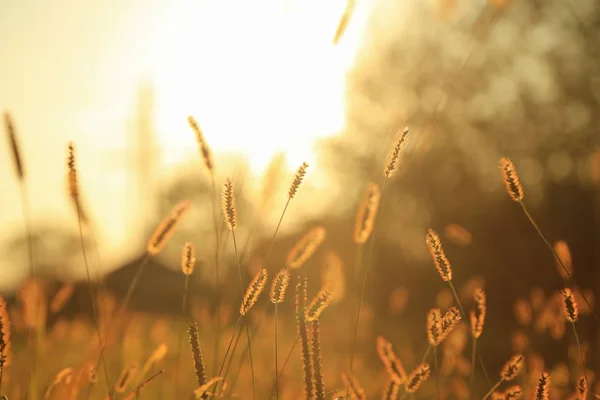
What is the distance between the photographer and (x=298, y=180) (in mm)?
1715

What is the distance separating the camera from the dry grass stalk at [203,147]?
183cm

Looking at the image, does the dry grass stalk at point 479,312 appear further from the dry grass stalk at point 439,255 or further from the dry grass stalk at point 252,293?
the dry grass stalk at point 252,293

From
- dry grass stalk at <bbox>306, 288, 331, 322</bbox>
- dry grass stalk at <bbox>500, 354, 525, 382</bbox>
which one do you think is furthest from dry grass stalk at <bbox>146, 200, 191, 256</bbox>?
dry grass stalk at <bbox>500, 354, 525, 382</bbox>

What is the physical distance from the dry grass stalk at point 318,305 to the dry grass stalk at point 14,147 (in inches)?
35.8

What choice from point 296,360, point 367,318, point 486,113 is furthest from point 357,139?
point 367,318

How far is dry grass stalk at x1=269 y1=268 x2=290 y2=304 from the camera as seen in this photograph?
5.06ft

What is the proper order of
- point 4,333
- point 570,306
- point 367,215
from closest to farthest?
1. point 4,333
2. point 570,306
3. point 367,215

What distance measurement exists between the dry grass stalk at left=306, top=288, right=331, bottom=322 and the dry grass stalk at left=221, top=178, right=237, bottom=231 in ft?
1.04

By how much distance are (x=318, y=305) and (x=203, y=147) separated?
1.99 feet

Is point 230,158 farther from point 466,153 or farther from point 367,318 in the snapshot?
point 466,153

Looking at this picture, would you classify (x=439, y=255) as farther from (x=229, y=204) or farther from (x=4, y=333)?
(x=4, y=333)

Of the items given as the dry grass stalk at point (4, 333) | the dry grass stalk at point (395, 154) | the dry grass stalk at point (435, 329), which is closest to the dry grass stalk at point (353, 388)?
the dry grass stalk at point (435, 329)

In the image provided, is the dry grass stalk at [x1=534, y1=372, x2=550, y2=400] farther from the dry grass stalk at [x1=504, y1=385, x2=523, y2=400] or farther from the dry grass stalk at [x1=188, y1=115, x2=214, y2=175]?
the dry grass stalk at [x1=188, y1=115, x2=214, y2=175]

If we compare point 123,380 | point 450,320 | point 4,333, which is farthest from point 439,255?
point 4,333
